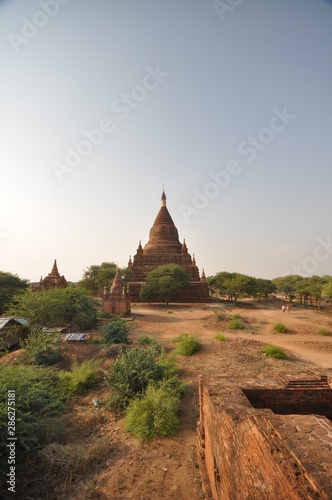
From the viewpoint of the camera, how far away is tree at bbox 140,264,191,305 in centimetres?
2625

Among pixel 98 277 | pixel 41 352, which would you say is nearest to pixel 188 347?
pixel 41 352

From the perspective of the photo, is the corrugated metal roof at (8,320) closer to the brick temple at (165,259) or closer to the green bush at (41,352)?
the green bush at (41,352)

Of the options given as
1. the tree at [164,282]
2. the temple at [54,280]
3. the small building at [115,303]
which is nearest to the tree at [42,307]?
the small building at [115,303]

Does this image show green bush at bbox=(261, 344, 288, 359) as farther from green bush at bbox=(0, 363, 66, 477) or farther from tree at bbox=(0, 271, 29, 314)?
tree at bbox=(0, 271, 29, 314)

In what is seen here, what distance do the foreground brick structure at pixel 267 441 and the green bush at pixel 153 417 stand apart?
750mm

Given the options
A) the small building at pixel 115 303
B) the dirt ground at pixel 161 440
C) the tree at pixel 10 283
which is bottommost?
the dirt ground at pixel 161 440

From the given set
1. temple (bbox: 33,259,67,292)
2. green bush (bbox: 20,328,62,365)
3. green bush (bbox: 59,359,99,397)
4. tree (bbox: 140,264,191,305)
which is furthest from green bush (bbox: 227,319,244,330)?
temple (bbox: 33,259,67,292)

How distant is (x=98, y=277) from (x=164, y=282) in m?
13.0

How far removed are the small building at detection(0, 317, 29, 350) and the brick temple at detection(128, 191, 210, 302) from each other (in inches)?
743

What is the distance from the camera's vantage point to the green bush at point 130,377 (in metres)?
5.55

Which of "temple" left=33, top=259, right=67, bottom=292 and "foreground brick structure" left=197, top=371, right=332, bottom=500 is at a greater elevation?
"temple" left=33, top=259, right=67, bottom=292

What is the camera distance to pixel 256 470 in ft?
6.68

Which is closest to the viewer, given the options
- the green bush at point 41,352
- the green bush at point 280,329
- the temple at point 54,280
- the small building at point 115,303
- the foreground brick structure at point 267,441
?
the foreground brick structure at point 267,441

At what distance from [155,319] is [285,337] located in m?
9.30
